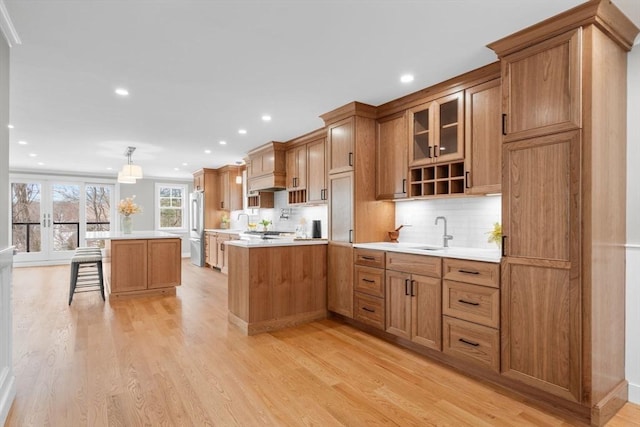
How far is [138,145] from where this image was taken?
5.57m

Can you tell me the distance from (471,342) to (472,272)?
0.53 m

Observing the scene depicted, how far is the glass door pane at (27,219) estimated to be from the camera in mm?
7891

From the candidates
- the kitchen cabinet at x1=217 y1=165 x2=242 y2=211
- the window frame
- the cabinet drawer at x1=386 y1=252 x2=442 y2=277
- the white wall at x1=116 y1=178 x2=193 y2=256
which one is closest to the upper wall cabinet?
the cabinet drawer at x1=386 y1=252 x2=442 y2=277

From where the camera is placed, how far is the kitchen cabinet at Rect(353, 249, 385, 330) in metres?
3.39

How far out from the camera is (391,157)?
368 centimetres

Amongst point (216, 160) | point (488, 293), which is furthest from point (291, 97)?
point (216, 160)

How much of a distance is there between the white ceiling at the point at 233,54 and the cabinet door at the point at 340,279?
1.63 m

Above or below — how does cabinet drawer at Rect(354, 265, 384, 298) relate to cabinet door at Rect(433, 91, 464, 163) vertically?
below

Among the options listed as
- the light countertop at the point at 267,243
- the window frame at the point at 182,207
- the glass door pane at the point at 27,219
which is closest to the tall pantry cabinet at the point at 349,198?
the light countertop at the point at 267,243

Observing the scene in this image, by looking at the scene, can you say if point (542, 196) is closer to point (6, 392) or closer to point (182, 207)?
point (6, 392)

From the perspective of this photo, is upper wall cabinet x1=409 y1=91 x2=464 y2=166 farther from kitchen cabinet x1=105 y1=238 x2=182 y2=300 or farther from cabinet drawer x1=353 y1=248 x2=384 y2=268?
kitchen cabinet x1=105 y1=238 x2=182 y2=300

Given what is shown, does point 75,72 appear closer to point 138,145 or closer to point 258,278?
point 258,278

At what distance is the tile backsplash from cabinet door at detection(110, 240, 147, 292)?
3.76 meters

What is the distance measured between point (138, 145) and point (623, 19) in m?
5.94
